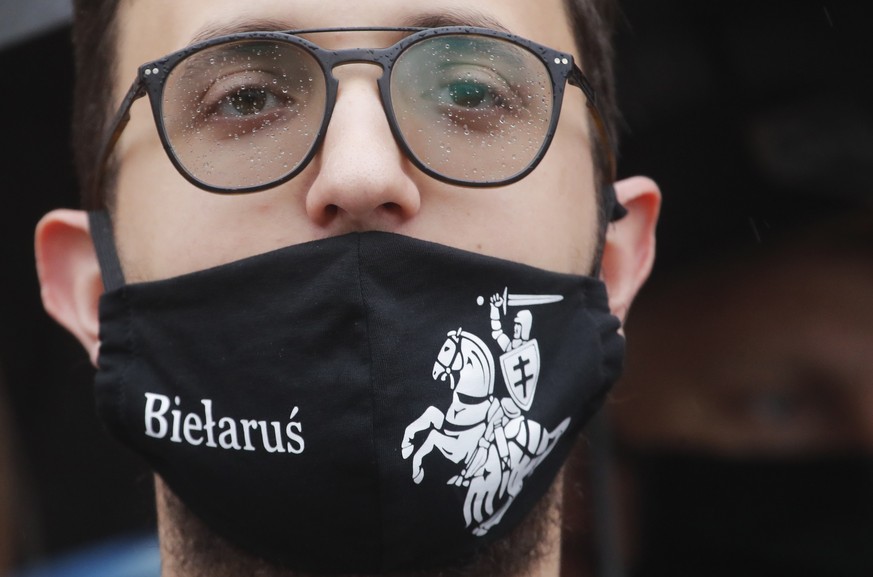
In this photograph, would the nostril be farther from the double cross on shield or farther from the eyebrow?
the eyebrow

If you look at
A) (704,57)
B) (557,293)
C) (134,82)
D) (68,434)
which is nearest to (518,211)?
(557,293)

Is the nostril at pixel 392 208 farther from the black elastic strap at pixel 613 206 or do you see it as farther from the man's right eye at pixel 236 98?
the black elastic strap at pixel 613 206

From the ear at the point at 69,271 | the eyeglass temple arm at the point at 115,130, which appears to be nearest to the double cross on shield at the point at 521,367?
the eyeglass temple arm at the point at 115,130

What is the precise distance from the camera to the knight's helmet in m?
1.83

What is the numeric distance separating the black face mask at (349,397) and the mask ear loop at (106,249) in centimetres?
15

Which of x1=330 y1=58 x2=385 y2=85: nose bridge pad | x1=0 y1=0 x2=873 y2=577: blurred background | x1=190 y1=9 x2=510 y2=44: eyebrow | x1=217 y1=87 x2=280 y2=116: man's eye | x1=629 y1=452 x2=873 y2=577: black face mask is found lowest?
x1=629 y1=452 x2=873 y2=577: black face mask

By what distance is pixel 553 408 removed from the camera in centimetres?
186

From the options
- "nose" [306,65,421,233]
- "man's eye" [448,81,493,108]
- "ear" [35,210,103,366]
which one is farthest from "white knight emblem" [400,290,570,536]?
"ear" [35,210,103,366]

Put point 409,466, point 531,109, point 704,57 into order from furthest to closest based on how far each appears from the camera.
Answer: point 704,57, point 531,109, point 409,466

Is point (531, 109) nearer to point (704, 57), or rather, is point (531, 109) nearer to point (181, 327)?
point (181, 327)

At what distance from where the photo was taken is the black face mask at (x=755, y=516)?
4.16 meters

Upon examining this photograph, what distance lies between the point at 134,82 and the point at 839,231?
10.4 ft

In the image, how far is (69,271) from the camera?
2209mm

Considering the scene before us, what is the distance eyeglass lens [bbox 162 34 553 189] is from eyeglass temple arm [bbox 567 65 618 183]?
12 centimetres
